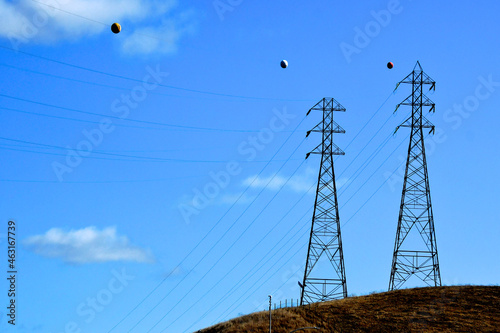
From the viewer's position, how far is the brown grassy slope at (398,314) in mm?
66562

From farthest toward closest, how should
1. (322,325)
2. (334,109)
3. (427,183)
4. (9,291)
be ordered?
(334,109), (427,183), (322,325), (9,291)

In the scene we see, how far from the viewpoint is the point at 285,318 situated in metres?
71.9

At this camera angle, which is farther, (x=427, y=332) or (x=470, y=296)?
(x=470, y=296)

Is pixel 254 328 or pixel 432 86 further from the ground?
pixel 432 86

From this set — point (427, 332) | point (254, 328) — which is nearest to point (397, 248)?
point (427, 332)

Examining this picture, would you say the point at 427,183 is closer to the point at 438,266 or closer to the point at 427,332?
the point at 438,266

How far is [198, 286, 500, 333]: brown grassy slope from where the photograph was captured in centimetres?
6656

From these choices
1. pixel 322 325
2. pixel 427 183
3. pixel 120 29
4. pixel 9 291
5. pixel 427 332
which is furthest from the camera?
pixel 427 183

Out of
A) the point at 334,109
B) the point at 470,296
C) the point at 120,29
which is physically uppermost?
the point at 334,109

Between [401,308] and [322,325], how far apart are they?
9.87 m

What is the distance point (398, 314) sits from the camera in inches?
2773

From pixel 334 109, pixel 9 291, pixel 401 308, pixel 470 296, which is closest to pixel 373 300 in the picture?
pixel 401 308

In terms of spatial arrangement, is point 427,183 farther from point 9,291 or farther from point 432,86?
point 9,291

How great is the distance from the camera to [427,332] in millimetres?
64062
